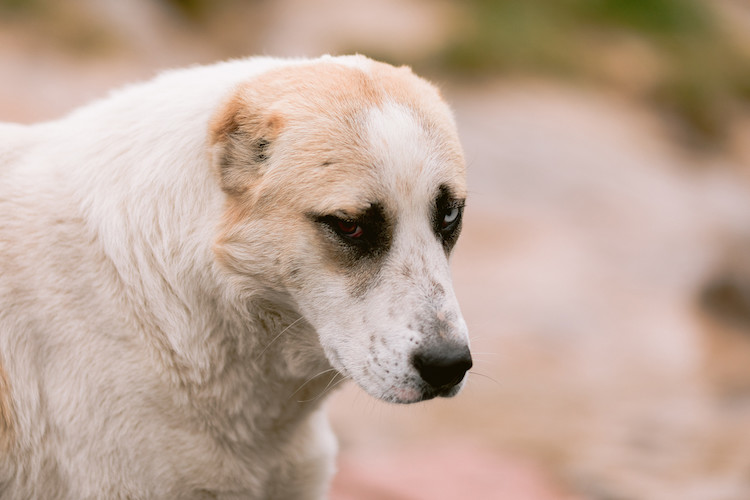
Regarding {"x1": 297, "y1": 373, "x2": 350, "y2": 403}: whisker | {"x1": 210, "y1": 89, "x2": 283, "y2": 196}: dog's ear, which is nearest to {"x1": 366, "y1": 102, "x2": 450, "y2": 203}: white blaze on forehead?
{"x1": 210, "y1": 89, "x2": 283, "y2": 196}: dog's ear

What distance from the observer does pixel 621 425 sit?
22.8 feet

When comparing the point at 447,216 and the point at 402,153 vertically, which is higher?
the point at 402,153

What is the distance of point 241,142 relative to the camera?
3037 mm

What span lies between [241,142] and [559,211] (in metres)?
7.81

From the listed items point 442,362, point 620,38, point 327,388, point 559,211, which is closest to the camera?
point 442,362

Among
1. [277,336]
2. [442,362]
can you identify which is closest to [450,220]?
[442,362]

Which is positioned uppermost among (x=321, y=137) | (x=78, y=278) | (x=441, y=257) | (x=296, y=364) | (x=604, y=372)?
(x=321, y=137)

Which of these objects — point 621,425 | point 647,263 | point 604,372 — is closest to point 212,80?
point 621,425

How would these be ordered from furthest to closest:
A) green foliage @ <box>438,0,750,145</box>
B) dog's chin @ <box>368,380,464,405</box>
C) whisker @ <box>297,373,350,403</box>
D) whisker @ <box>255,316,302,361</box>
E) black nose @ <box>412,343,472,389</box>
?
green foliage @ <box>438,0,750,145</box> → whisker @ <box>297,373,350,403</box> → whisker @ <box>255,316,302,361</box> → dog's chin @ <box>368,380,464,405</box> → black nose @ <box>412,343,472,389</box>

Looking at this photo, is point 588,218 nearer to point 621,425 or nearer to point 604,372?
point 604,372

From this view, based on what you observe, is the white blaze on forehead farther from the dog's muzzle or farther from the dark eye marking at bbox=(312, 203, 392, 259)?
the dog's muzzle

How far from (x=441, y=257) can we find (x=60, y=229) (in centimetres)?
137

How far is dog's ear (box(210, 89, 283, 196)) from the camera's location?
3.02 meters

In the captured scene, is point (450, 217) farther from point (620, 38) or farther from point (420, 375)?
point (620, 38)
